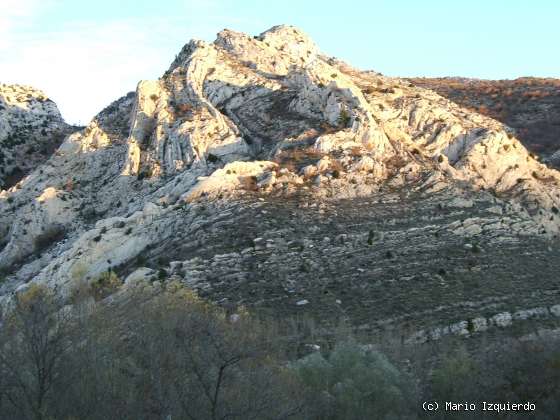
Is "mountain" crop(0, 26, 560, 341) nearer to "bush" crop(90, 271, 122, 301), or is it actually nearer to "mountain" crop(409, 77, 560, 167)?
"bush" crop(90, 271, 122, 301)

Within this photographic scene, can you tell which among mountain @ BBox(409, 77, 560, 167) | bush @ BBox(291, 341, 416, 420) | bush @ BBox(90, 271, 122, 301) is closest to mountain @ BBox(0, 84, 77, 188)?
bush @ BBox(90, 271, 122, 301)

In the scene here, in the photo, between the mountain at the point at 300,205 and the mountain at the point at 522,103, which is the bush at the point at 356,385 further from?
the mountain at the point at 522,103

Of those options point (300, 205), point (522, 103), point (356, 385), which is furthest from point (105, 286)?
point (522, 103)

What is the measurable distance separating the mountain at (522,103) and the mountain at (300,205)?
22.5 m

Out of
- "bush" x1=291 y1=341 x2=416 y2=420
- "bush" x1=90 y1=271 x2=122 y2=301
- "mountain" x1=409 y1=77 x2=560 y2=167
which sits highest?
"mountain" x1=409 y1=77 x2=560 y2=167

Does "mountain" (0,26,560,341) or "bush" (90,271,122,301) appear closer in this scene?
"bush" (90,271,122,301)

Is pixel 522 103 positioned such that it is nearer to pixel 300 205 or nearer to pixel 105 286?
pixel 300 205

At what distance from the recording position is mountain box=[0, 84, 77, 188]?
58875 millimetres

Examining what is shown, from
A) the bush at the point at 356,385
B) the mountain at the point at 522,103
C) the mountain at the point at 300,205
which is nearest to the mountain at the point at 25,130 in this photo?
the mountain at the point at 300,205

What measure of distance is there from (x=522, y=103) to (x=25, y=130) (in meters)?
62.8

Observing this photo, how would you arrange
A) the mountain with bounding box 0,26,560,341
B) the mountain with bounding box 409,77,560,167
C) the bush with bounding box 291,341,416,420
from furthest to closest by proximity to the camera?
the mountain with bounding box 409,77,560,167 < the mountain with bounding box 0,26,560,341 < the bush with bounding box 291,341,416,420

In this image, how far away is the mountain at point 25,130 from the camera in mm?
58875

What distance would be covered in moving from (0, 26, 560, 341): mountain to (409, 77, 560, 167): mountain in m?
22.5

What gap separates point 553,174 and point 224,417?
115 ft
